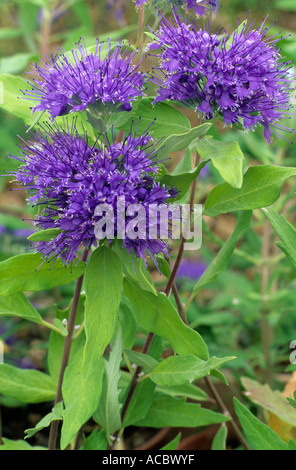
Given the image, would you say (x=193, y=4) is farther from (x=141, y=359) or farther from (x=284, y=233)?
(x=141, y=359)

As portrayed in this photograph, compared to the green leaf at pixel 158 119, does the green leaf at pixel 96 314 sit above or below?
below

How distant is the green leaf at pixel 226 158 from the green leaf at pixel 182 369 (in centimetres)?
22

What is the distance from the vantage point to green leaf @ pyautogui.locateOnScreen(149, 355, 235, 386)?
2.20 ft

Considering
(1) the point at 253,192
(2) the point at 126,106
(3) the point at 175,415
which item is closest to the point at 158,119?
(2) the point at 126,106

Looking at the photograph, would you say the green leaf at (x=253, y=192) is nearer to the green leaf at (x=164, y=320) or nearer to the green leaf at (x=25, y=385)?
the green leaf at (x=164, y=320)

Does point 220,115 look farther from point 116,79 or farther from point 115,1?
point 115,1

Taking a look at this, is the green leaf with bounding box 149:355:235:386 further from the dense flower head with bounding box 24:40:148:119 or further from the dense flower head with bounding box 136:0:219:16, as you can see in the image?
the dense flower head with bounding box 136:0:219:16

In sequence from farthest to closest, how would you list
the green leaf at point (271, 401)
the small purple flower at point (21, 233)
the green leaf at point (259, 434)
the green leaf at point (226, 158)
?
the small purple flower at point (21, 233) → the green leaf at point (271, 401) → the green leaf at point (259, 434) → the green leaf at point (226, 158)

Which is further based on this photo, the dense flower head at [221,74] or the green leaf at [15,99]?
the green leaf at [15,99]

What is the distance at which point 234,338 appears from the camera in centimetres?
158

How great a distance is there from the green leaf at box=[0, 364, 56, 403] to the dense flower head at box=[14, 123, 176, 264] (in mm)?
285

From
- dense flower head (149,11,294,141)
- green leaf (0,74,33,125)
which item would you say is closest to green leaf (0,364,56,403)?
green leaf (0,74,33,125)

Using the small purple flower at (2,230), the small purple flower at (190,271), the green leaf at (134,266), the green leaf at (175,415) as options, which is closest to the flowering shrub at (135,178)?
the green leaf at (134,266)

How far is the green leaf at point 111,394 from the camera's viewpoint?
32.2 inches
